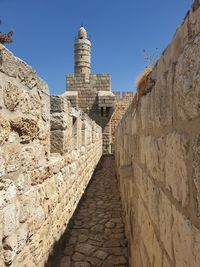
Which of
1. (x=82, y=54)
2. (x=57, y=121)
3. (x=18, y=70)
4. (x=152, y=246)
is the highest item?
(x=82, y=54)

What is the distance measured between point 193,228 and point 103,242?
10.2ft

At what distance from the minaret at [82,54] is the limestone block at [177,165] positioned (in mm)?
24947

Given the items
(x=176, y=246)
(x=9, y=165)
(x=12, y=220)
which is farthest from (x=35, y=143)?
(x=176, y=246)

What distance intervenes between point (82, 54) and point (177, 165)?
25958 millimetres

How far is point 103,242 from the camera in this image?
376 centimetres

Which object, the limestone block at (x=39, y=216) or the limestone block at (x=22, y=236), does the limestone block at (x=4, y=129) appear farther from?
the limestone block at (x=39, y=216)

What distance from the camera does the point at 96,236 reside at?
13.1 ft

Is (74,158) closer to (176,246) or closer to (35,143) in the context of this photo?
(35,143)

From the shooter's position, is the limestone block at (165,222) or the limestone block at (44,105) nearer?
the limestone block at (165,222)

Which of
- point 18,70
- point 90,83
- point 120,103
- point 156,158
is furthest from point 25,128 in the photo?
point 120,103

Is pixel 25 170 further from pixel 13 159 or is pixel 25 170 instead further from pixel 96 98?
pixel 96 98

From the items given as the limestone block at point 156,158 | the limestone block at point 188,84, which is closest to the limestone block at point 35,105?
the limestone block at point 156,158

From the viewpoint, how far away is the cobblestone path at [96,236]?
3.28 metres

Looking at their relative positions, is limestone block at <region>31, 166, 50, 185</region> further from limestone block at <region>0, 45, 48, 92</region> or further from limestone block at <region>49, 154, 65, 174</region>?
limestone block at <region>0, 45, 48, 92</region>
